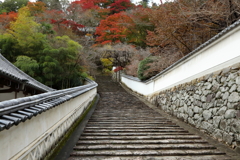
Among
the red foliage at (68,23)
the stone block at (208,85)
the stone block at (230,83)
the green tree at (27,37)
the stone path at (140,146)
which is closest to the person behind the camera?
the stone path at (140,146)

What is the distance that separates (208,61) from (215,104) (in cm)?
152

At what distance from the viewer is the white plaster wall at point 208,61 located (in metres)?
4.56

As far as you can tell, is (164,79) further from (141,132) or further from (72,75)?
(72,75)

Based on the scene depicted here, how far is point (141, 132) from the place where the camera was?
5191 mm

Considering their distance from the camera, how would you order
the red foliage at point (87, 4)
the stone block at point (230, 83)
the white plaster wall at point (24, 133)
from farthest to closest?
the red foliage at point (87, 4) < the stone block at point (230, 83) < the white plaster wall at point (24, 133)

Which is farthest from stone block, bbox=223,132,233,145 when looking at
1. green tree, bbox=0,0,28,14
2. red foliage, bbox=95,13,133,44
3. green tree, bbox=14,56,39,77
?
green tree, bbox=0,0,28,14

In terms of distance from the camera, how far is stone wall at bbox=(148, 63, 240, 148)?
4105mm

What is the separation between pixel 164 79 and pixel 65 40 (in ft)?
31.2

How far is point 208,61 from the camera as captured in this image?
5719 millimetres

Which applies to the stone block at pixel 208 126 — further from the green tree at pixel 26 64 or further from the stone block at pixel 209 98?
the green tree at pixel 26 64

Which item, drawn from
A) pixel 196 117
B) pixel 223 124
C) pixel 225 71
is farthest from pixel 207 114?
pixel 225 71

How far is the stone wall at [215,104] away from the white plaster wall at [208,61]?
0.24 metres

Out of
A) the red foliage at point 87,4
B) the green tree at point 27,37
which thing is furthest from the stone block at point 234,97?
the red foliage at point 87,4

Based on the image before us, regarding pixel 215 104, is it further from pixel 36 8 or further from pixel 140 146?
pixel 36 8
